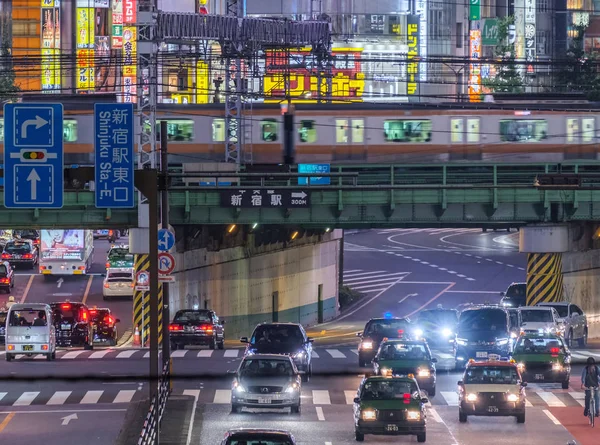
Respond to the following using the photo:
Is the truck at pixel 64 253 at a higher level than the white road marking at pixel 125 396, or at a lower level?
higher

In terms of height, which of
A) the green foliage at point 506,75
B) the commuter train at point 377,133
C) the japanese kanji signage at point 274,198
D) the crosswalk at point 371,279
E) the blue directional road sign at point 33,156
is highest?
the green foliage at point 506,75

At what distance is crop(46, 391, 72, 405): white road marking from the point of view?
31938mm

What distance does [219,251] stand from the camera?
60.2 meters

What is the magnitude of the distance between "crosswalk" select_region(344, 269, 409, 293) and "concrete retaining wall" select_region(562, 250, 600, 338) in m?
24.0

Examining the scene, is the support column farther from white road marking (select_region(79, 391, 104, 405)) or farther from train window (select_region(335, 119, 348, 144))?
white road marking (select_region(79, 391, 104, 405))

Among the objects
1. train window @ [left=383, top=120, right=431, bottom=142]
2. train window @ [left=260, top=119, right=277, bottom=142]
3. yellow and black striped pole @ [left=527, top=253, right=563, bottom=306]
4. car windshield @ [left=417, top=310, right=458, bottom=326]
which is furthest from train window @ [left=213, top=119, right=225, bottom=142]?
car windshield @ [left=417, top=310, right=458, bottom=326]

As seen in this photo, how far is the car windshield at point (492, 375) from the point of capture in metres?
29.7

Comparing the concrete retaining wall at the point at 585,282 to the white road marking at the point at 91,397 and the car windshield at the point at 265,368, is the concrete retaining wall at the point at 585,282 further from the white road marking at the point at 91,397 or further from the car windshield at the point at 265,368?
the car windshield at the point at 265,368

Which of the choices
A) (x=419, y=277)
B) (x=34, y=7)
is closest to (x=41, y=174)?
(x=419, y=277)

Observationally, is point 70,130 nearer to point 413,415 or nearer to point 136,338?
point 136,338

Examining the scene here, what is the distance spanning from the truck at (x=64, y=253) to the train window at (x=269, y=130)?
19.4 m

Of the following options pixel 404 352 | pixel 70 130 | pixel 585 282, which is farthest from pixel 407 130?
pixel 404 352

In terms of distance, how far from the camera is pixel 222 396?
33.3m

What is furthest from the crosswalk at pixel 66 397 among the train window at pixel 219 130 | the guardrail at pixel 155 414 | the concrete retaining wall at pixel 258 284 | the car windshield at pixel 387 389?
the train window at pixel 219 130
